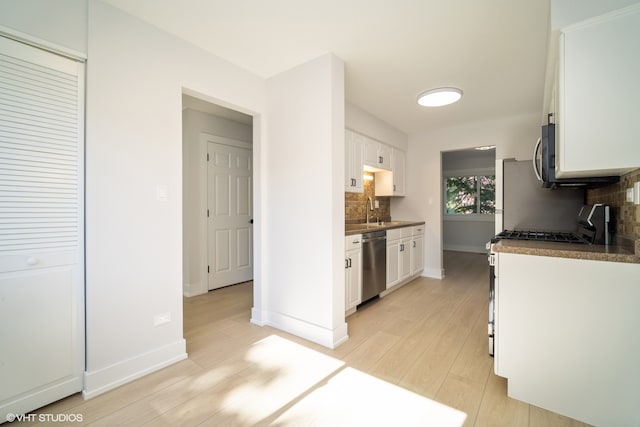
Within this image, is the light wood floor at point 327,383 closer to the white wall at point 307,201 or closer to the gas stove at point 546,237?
the white wall at point 307,201

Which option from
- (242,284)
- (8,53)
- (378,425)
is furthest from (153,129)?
(242,284)

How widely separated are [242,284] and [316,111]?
9.91ft

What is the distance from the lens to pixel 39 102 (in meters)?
1.57

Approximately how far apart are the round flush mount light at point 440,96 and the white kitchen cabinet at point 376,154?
932mm

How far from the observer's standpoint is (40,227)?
1582mm

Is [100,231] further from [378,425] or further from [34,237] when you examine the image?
[378,425]

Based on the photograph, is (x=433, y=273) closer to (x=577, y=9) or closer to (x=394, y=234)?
(x=394, y=234)

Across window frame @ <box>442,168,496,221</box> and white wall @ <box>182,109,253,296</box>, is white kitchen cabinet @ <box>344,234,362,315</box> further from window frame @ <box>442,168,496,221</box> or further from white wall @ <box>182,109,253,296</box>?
window frame @ <box>442,168,496,221</box>

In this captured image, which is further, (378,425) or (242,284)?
(242,284)

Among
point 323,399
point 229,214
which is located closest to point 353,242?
point 323,399

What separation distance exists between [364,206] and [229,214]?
214 centimetres

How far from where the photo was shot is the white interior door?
3.97 m

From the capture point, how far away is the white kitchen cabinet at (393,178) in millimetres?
4427

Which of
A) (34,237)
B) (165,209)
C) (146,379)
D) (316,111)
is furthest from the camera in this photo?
(316,111)
